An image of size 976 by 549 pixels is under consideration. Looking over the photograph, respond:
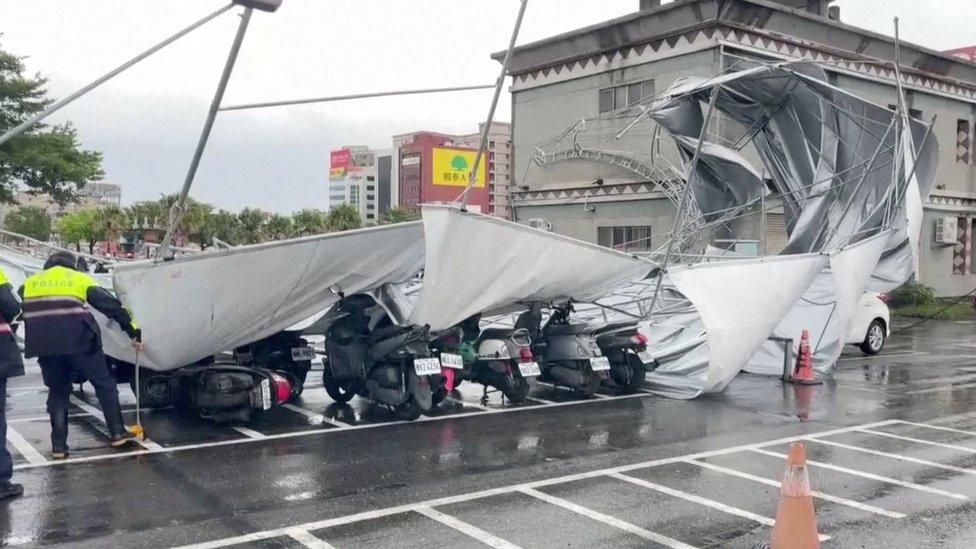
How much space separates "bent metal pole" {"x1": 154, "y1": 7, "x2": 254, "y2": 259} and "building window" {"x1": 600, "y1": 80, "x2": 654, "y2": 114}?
17261 millimetres

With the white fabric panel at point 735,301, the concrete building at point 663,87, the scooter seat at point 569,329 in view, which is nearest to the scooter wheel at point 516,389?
the scooter seat at point 569,329

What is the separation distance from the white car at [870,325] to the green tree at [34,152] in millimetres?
24746

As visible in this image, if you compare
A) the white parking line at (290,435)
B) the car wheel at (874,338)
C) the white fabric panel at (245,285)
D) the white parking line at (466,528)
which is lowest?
the white parking line at (466,528)

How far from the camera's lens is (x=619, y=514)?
6508mm

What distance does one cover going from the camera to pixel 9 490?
22.0 feet

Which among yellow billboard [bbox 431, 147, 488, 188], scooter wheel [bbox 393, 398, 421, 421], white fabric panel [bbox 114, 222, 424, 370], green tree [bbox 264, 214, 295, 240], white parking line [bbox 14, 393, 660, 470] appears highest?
yellow billboard [bbox 431, 147, 488, 188]

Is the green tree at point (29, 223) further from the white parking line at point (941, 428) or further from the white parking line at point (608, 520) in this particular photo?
the white parking line at point (608, 520)

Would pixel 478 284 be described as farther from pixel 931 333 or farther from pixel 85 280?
pixel 931 333

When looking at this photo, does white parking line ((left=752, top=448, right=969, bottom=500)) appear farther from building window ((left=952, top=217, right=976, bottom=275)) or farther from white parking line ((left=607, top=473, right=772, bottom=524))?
building window ((left=952, top=217, right=976, bottom=275))

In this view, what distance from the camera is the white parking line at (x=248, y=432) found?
904cm

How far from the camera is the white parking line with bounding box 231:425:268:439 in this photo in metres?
9.04

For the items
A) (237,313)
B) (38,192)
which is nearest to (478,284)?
(237,313)

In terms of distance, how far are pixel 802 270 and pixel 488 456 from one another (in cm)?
612

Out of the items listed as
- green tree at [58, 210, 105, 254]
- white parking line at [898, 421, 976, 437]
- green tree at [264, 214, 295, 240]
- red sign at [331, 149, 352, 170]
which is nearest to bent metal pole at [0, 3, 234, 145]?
white parking line at [898, 421, 976, 437]
